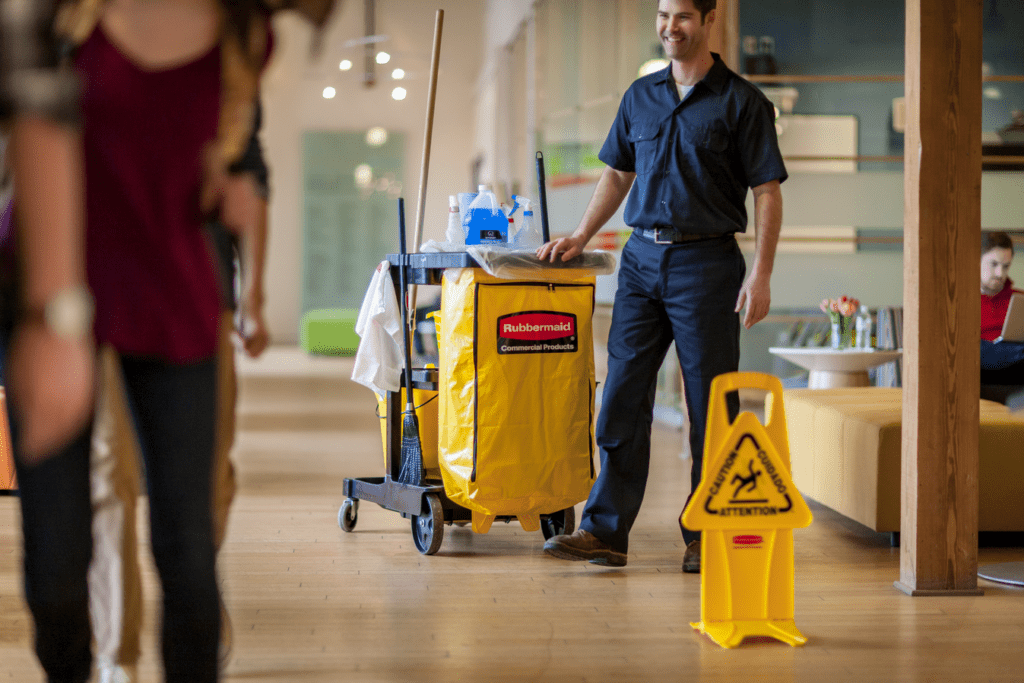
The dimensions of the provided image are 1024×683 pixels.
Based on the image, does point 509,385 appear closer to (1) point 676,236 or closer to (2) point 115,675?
(1) point 676,236

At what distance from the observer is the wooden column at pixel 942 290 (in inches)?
99.3

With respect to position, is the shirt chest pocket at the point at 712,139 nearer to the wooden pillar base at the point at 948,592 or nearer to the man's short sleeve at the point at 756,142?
the man's short sleeve at the point at 756,142

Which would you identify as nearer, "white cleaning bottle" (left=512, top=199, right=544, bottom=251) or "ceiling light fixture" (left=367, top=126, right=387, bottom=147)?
"white cleaning bottle" (left=512, top=199, right=544, bottom=251)

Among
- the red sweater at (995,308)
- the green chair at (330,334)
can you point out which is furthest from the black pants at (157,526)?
the green chair at (330,334)

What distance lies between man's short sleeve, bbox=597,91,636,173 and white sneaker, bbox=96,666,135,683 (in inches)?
68.8

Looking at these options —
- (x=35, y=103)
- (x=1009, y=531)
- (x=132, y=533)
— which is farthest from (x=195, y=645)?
(x=1009, y=531)

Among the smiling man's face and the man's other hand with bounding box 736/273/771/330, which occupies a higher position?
the smiling man's face

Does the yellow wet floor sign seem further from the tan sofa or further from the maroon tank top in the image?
the maroon tank top

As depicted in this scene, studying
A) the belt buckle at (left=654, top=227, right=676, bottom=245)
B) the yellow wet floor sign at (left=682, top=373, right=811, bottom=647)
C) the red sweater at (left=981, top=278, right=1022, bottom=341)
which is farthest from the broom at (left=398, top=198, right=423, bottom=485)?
the red sweater at (left=981, top=278, right=1022, bottom=341)

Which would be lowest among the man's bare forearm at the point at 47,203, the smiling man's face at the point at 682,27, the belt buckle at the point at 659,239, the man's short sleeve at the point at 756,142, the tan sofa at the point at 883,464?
the tan sofa at the point at 883,464

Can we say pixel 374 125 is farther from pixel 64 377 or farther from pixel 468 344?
pixel 64 377

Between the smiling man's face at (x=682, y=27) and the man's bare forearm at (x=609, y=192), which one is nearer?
the smiling man's face at (x=682, y=27)

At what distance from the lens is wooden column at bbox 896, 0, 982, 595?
2.52m

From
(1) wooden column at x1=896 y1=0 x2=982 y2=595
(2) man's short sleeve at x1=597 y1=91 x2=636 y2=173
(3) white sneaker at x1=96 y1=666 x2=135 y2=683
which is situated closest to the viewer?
(3) white sneaker at x1=96 y1=666 x2=135 y2=683
